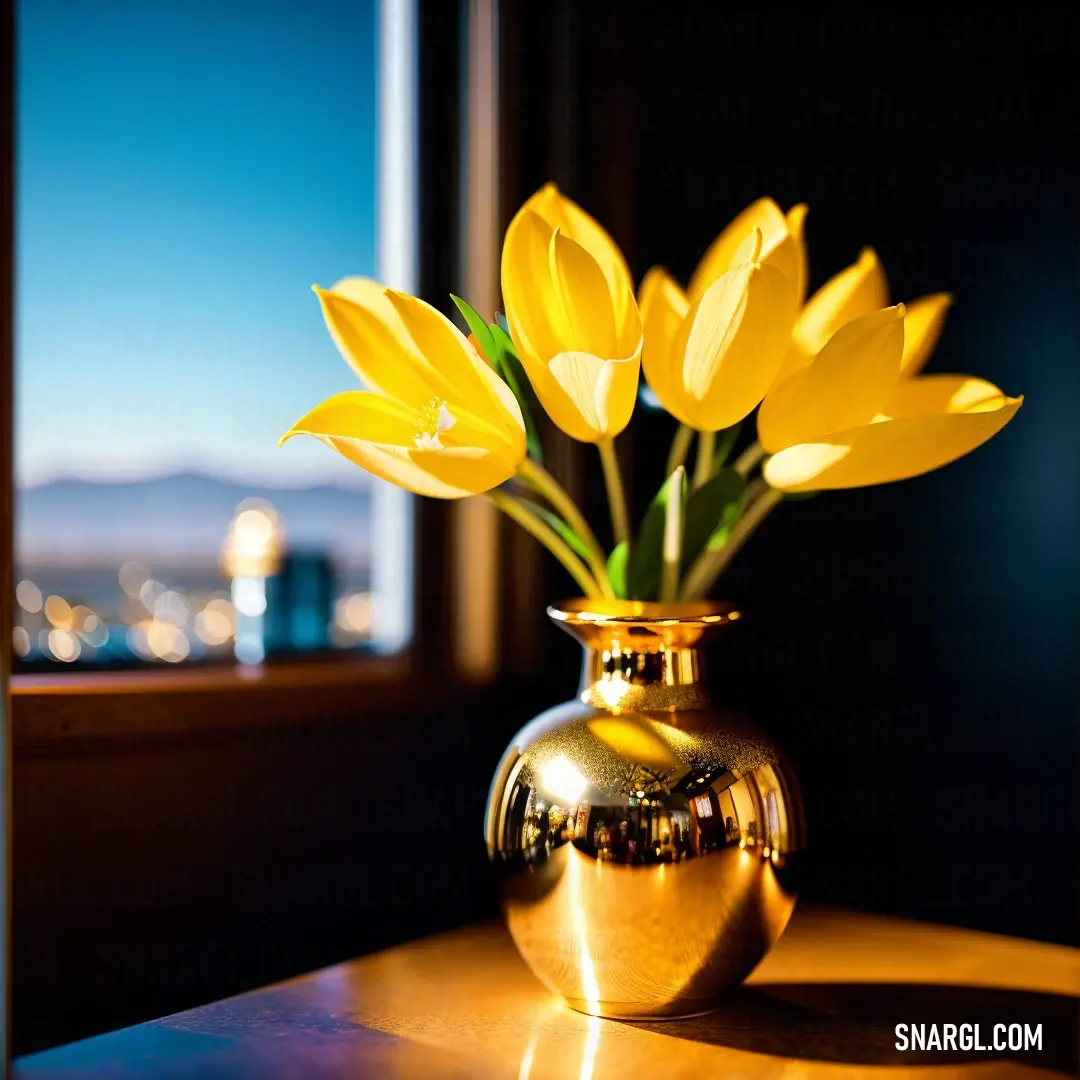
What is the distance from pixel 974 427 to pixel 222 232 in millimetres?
814

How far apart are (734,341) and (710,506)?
125 mm

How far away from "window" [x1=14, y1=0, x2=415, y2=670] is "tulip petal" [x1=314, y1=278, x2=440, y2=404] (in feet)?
1.45

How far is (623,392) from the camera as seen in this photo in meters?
0.73

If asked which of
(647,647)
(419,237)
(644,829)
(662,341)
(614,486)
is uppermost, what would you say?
(419,237)

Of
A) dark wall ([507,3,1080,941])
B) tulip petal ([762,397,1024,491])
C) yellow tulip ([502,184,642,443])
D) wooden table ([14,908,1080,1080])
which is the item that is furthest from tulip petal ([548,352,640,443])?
dark wall ([507,3,1080,941])

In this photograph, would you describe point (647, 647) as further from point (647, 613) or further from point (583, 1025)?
point (583, 1025)

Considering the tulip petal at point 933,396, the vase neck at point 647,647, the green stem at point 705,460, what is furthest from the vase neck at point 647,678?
the tulip petal at point 933,396

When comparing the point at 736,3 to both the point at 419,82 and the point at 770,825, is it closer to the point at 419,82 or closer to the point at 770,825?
the point at 419,82

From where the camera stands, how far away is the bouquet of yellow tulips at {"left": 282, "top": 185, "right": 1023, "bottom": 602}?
0.71 m

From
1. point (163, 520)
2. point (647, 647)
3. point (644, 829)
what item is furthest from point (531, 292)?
point (163, 520)

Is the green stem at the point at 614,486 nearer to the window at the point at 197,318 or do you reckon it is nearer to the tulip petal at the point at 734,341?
the tulip petal at the point at 734,341

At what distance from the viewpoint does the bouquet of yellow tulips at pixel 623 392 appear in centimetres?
71

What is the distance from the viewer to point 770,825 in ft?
2.42

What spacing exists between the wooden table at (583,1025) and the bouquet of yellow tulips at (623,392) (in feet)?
0.94
